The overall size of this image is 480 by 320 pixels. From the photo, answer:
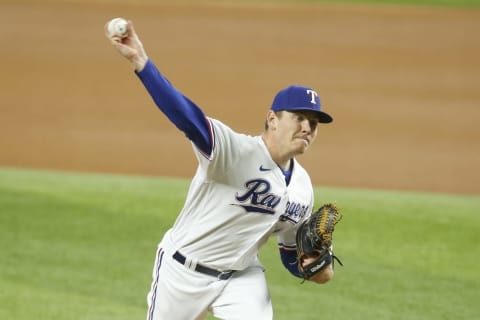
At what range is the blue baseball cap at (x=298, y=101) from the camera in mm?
5094

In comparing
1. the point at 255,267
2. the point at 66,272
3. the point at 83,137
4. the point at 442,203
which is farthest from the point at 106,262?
the point at 83,137

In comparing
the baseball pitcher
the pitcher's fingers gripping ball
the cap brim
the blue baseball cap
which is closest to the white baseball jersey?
the baseball pitcher

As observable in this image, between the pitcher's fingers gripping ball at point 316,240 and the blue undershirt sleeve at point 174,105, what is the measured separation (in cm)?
98

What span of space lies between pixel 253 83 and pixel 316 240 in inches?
507

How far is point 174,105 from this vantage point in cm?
453

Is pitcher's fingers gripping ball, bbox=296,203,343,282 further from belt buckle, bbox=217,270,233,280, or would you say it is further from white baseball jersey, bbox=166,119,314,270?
belt buckle, bbox=217,270,233,280

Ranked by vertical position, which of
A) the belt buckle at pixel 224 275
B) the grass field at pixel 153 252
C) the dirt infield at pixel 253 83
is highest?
the belt buckle at pixel 224 275

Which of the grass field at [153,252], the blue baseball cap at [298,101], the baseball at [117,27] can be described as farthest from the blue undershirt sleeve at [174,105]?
the grass field at [153,252]

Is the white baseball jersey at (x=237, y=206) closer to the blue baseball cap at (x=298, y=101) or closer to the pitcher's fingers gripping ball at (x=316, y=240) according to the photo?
the pitcher's fingers gripping ball at (x=316, y=240)

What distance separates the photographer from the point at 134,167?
13930 mm

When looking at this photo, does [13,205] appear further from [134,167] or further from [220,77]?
[220,77]

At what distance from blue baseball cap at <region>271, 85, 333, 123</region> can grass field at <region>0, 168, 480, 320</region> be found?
10.5 ft

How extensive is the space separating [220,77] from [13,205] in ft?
26.8

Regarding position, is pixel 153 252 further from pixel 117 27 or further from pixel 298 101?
pixel 117 27
